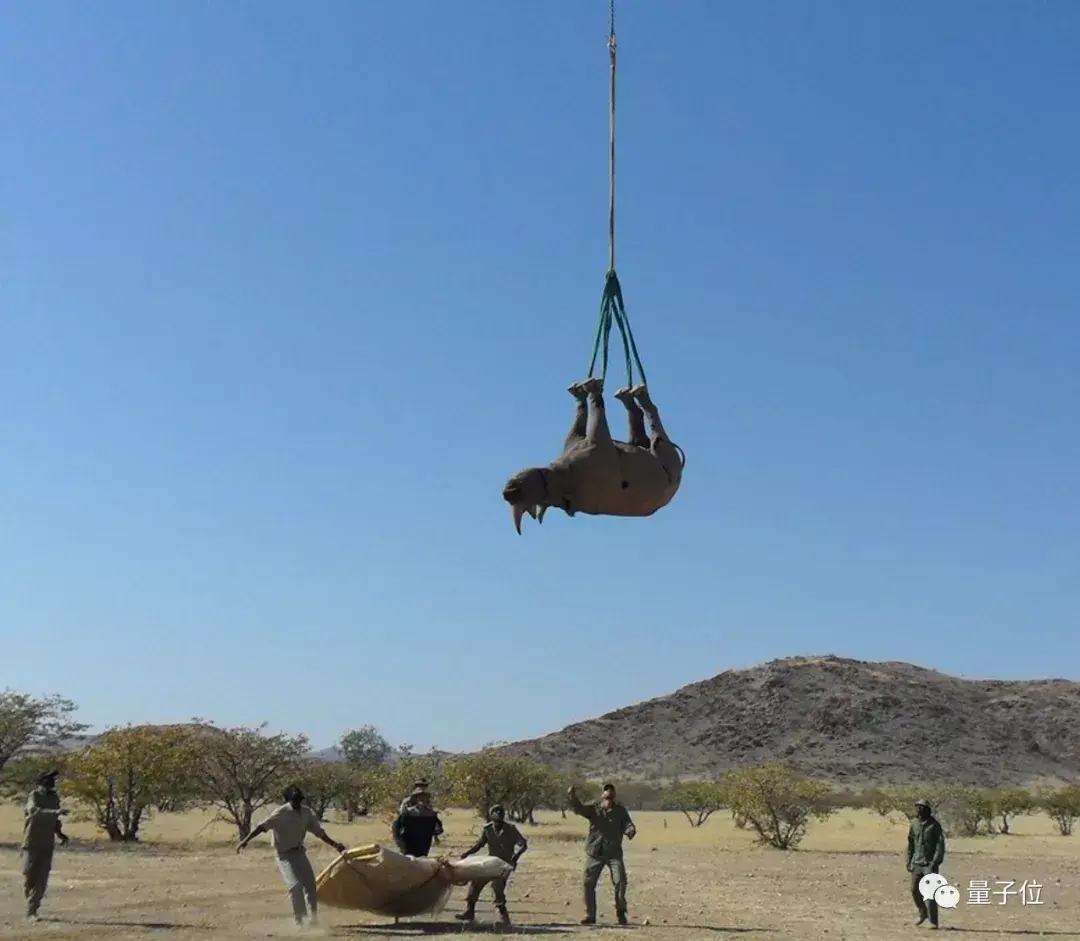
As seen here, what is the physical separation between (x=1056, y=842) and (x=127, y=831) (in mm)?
26341

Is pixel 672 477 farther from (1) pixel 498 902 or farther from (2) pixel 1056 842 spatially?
(2) pixel 1056 842

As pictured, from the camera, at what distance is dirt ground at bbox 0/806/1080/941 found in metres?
13.7

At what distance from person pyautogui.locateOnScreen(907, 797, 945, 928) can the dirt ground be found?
0.33m

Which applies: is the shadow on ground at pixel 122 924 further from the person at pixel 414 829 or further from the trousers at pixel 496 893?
the trousers at pixel 496 893

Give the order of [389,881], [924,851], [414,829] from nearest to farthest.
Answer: [389,881], [414,829], [924,851]

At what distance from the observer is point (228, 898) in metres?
17.0

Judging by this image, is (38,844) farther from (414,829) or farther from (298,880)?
(414,829)

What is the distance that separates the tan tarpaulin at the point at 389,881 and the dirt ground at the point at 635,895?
0.29 m

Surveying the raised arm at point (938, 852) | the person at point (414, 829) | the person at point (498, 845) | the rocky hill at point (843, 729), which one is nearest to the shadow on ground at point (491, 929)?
the person at point (498, 845)

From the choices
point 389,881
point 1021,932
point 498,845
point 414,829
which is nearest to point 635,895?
point 498,845

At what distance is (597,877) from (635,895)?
4018mm

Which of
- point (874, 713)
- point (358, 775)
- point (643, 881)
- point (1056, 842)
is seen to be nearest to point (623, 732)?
point (874, 713)

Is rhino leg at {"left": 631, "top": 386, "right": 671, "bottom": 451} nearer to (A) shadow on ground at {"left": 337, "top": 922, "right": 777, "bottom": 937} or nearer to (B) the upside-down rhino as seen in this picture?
(B) the upside-down rhino

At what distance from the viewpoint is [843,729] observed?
9350 cm
